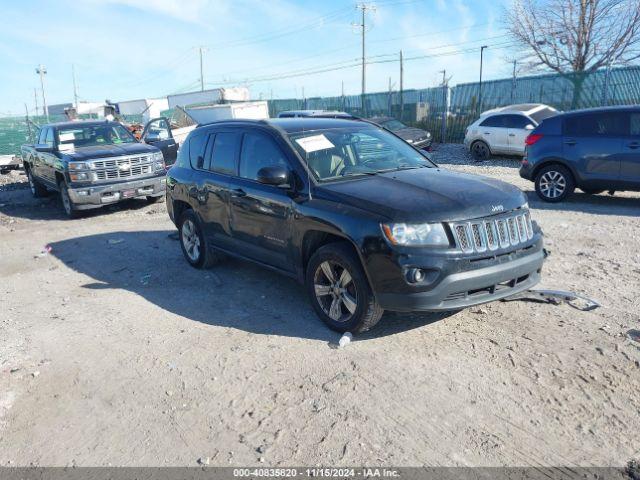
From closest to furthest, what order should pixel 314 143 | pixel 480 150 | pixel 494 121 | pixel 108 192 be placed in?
pixel 314 143, pixel 108 192, pixel 494 121, pixel 480 150

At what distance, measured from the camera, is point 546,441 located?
309 cm

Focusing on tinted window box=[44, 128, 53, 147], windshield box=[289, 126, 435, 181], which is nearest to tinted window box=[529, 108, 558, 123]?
windshield box=[289, 126, 435, 181]

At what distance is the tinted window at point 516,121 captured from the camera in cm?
1597

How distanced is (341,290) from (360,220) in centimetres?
68

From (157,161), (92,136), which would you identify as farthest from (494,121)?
(92,136)

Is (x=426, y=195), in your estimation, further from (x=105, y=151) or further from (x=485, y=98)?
(x=485, y=98)

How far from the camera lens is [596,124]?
953cm

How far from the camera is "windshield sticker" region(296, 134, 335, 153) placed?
5.00 meters

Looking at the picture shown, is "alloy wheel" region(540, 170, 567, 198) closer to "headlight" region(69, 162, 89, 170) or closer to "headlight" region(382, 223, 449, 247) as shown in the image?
"headlight" region(382, 223, 449, 247)

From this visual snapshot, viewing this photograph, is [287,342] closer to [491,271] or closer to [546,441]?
[491,271]

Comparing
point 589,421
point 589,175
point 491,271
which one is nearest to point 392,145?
point 491,271

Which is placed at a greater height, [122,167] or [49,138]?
[49,138]

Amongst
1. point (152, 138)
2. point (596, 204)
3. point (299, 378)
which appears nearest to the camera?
point (299, 378)

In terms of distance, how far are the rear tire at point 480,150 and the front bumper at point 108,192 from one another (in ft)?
34.6
